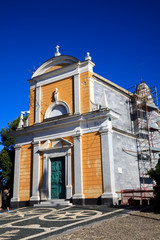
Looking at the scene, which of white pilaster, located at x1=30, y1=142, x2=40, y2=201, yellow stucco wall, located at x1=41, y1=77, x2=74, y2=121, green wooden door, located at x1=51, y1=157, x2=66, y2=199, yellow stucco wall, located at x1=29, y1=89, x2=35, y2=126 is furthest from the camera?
yellow stucco wall, located at x1=29, y1=89, x2=35, y2=126

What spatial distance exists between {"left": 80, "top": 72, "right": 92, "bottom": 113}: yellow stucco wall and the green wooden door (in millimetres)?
3542

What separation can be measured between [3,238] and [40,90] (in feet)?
42.4

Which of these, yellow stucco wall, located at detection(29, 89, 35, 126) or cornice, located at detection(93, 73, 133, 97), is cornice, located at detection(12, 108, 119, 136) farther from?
cornice, located at detection(93, 73, 133, 97)

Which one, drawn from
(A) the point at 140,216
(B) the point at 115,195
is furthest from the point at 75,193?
(A) the point at 140,216

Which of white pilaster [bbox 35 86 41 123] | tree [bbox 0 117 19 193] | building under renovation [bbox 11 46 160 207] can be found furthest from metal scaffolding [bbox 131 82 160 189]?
tree [bbox 0 117 19 193]

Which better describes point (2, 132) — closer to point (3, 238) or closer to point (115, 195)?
point (115, 195)

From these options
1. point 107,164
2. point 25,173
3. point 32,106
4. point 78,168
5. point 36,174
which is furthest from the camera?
point 32,106

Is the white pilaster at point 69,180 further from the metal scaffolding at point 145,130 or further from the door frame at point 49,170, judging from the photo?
the metal scaffolding at point 145,130

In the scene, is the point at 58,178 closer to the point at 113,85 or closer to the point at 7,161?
the point at 7,161

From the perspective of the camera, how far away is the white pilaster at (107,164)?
13086 millimetres

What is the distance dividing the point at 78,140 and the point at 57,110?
317 cm

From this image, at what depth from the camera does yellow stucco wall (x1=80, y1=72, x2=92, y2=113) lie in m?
15.5

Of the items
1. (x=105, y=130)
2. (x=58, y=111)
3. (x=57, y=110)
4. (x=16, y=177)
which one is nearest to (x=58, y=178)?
(x=16, y=177)

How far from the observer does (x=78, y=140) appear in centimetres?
1489
